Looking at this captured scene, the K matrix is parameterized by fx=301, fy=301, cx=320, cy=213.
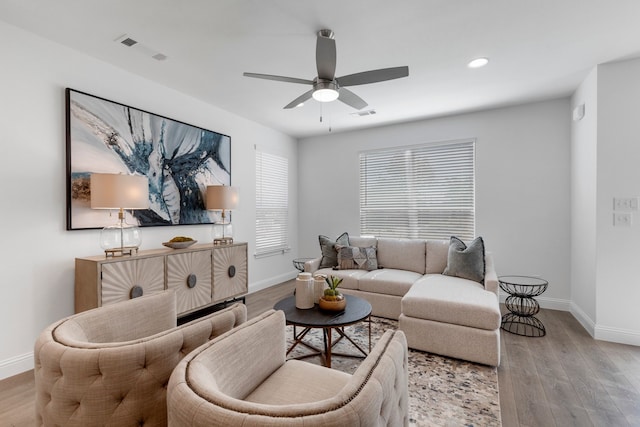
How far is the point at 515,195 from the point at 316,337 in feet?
10.5

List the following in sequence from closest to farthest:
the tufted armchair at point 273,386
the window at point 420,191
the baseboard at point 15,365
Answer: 1. the tufted armchair at point 273,386
2. the baseboard at point 15,365
3. the window at point 420,191

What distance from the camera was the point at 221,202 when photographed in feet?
12.2

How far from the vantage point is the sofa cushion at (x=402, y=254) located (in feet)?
13.2

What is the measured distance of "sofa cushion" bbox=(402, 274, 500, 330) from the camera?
Answer: 2523 millimetres

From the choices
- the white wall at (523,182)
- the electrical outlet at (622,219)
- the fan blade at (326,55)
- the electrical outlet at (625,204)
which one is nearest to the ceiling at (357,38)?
the fan blade at (326,55)

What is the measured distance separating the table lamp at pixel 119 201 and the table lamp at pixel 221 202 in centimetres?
97

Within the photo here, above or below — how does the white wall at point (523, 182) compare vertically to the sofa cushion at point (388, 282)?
above

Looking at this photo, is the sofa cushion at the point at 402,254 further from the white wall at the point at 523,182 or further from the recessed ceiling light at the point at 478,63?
the recessed ceiling light at the point at 478,63

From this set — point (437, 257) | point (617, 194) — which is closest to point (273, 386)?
point (437, 257)

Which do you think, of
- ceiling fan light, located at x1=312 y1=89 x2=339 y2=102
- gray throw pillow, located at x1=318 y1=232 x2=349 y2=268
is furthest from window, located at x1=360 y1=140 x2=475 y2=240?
ceiling fan light, located at x1=312 y1=89 x2=339 y2=102

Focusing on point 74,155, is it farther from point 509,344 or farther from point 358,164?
point 509,344

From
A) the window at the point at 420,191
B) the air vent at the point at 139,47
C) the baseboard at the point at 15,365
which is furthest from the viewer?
the window at the point at 420,191

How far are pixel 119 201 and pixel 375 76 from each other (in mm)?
2332

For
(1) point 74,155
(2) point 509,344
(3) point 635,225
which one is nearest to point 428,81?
(3) point 635,225
